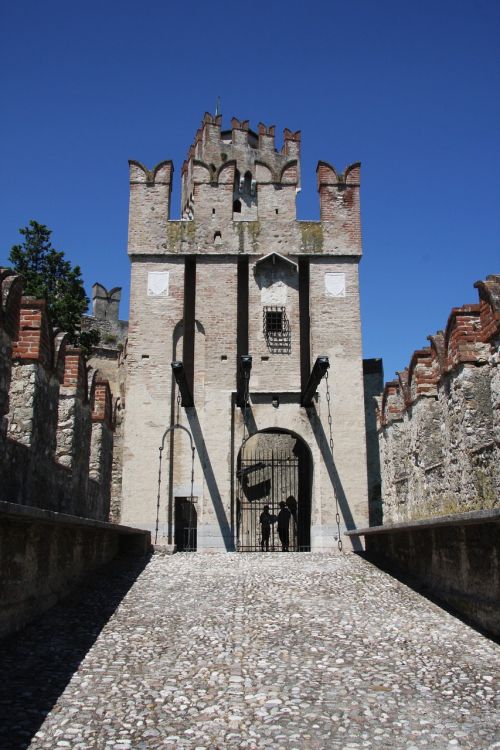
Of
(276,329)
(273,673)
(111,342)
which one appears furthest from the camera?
(111,342)

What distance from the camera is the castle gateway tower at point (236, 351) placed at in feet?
48.3

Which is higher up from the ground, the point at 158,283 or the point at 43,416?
the point at 158,283

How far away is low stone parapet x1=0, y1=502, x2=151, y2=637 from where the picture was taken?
5465 mm

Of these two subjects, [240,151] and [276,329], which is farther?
[240,151]

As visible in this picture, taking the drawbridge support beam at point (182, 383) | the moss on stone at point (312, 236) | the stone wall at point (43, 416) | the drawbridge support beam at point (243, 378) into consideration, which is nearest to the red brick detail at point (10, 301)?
the stone wall at point (43, 416)

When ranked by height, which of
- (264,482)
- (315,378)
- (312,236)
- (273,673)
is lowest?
(273,673)

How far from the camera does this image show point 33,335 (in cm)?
930

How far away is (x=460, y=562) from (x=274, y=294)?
10.3 metres

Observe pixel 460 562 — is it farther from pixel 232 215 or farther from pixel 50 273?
pixel 50 273

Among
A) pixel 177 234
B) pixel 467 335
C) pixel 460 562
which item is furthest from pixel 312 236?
pixel 460 562

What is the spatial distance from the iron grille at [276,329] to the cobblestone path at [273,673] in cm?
836

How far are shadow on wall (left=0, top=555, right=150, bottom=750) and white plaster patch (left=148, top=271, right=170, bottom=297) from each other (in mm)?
9024

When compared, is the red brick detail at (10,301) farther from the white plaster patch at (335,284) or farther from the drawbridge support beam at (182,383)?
the white plaster patch at (335,284)

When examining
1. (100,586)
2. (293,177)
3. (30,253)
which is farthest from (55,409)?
(30,253)
